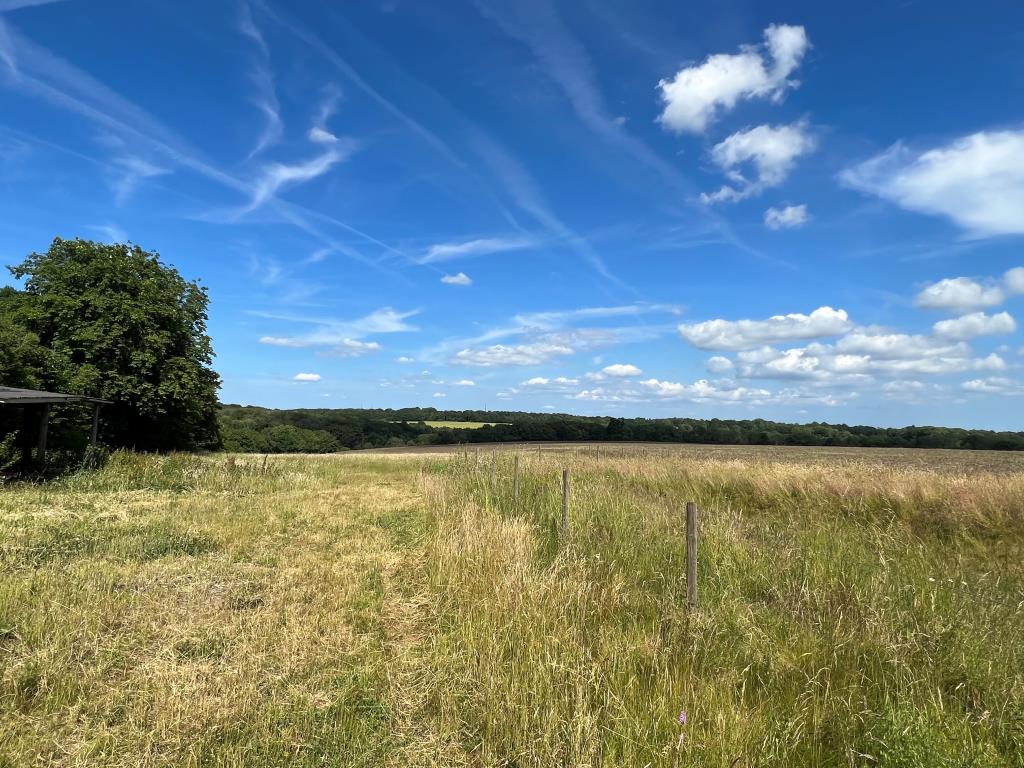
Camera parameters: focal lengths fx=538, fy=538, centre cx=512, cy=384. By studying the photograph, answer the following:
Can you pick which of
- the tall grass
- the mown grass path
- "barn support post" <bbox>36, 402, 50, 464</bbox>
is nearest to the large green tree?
"barn support post" <bbox>36, 402, 50, 464</bbox>

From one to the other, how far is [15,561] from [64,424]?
808 inches

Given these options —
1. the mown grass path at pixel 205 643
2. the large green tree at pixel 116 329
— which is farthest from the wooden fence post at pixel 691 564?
the large green tree at pixel 116 329

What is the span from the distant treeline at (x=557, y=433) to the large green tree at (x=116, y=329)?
33102 mm

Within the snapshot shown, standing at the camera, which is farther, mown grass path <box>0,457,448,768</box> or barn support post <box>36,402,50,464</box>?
barn support post <box>36,402,50,464</box>

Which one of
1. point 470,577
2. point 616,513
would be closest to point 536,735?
point 470,577

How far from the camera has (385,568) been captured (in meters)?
7.42

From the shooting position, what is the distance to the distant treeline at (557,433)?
64625mm

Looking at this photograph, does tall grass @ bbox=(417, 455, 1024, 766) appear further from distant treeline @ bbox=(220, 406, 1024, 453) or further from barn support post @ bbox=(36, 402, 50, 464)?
distant treeline @ bbox=(220, 406, 1024, 453)

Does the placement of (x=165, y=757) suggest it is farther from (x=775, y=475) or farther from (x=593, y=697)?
(x=775, y=475)

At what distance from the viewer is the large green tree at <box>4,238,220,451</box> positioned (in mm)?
25094

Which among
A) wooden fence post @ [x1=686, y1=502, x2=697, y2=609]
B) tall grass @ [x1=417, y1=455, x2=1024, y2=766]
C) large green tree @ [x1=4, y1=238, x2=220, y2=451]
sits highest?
large green tree @ [x1=4, y1=238, x2=220, y2=451]

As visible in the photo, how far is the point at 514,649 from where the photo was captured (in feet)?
14.4

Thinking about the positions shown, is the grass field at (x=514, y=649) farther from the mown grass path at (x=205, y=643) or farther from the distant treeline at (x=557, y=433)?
the distant treeline at (x=557, y=433)

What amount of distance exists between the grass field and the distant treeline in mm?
59926
